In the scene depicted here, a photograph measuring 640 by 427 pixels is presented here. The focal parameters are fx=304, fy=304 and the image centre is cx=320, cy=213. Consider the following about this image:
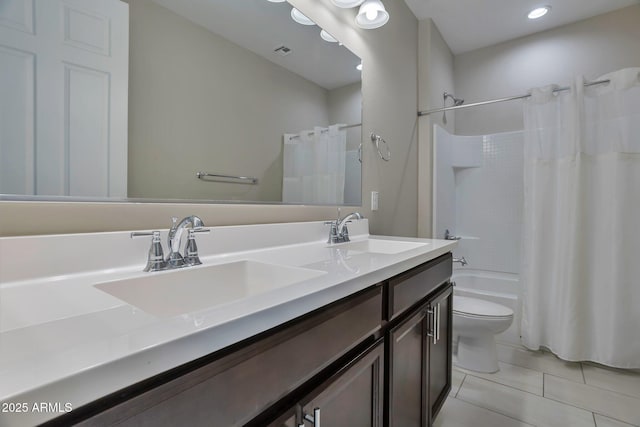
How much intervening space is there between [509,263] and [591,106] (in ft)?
4.64

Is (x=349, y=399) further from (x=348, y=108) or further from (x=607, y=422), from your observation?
(x=607, y=422)

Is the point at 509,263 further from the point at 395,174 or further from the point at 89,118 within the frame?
the point at 89,118

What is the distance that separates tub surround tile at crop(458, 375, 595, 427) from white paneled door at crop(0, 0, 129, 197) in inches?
72.5

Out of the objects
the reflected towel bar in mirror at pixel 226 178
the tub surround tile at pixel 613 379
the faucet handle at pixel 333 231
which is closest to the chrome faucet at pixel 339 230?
the faucet handle at pixel 333 231

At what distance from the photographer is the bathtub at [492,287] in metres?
2.29

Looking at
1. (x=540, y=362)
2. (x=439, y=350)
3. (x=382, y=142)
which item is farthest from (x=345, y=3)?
(x=540, y=362)

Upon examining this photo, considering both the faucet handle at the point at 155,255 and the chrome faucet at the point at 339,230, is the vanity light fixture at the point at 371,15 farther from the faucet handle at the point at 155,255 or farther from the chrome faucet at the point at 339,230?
the faucet handle at the point at 155,255

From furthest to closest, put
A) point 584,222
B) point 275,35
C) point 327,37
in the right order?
point 584,222 < point 327,37 < point 275,35


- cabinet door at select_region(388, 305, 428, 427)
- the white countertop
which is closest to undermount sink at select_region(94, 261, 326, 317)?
the white countertop

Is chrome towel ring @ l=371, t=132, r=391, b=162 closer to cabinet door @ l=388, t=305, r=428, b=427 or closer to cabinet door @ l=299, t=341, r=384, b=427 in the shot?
cabinet door @ l=388, t=305, r=428, b=427

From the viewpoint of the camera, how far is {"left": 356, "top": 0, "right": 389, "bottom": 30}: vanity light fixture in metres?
1.58

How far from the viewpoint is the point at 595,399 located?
158 centimetres

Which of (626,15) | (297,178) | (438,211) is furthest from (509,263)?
(297,178)

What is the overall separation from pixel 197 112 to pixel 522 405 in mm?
2010
